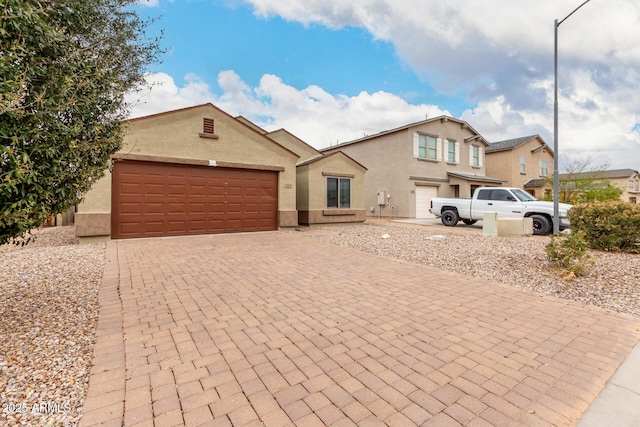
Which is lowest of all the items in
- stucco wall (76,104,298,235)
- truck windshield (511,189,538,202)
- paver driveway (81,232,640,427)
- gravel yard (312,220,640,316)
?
paver driveway (81,232,640,427)

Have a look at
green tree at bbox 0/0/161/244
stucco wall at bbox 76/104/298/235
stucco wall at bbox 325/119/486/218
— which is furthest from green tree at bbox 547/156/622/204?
green tree at bbox 0/0/161/244

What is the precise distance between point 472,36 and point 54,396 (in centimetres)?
1649

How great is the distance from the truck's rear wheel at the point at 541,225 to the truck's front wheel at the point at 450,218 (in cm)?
326

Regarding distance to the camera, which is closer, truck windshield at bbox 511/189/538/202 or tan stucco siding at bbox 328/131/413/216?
truck windshield at bbox 511/189/538/202

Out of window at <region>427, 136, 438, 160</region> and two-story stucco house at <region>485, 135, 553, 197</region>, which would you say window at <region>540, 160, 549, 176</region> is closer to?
two-story stucco house at <region>485, 135, 553, 197</region>

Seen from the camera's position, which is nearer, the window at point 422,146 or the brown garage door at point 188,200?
the brown garage door at point 188,200

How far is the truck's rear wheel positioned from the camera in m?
11.8

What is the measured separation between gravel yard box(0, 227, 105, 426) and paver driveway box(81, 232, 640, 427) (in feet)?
0.48

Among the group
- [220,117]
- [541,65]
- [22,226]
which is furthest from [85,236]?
[541,65]

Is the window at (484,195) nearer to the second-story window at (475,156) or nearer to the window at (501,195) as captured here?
the window at (501,195)

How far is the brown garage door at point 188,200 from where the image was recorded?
9766 millimetres

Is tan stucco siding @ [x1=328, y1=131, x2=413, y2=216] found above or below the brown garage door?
above

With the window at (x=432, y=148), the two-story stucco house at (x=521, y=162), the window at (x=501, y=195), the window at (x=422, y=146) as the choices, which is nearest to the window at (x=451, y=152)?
the window at (x=432, y=148)

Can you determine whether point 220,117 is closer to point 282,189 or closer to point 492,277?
point 282,189
